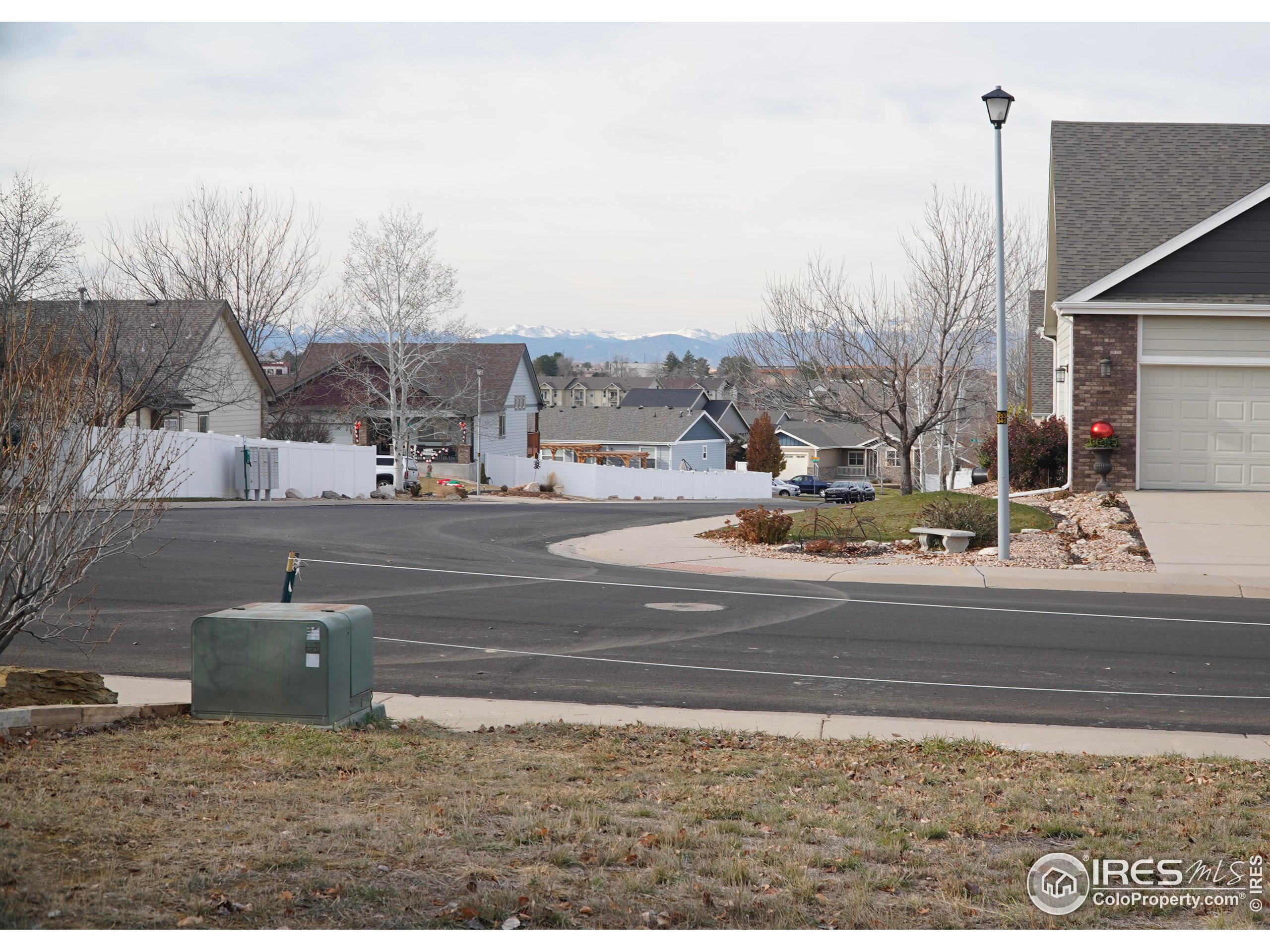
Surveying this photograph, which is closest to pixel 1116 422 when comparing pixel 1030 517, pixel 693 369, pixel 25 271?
pixel 1030 517

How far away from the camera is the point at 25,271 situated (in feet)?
104

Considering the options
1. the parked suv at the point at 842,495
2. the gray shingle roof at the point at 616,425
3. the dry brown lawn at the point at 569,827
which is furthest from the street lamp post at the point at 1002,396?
the gray shingle roof at the point at 616,425

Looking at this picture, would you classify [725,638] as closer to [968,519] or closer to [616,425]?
[968,519]

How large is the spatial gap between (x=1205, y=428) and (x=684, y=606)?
49.7 ft

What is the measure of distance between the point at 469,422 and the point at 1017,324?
2614 centimetres

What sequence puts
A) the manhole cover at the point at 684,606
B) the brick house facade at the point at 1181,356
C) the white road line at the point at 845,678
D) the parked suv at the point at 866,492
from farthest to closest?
1. the parked suv at the point at 866,492
2. the brick house facade at the point at 1181,356
3. the manhole cover at the point at 684,606
4. the white road line at the point at 845,678

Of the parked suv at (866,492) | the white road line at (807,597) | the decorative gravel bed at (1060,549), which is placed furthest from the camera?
the parked suv at (866,492)

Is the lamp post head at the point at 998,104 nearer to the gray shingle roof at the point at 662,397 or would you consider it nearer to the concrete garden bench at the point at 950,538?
the concrete garden bench at the point at 950,538

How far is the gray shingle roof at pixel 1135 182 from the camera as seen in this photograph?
24.8m

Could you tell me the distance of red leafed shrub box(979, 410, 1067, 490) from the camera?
85.0 feet

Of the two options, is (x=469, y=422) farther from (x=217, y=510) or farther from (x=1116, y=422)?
(x=1116, y=422)

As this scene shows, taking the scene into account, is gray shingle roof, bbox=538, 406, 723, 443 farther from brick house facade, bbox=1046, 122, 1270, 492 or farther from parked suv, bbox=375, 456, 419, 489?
brick house facade, bbox=1046, 122, 1270, 492

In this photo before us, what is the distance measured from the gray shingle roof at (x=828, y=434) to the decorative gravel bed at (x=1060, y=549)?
224 ft

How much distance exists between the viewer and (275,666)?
7.56 metres
